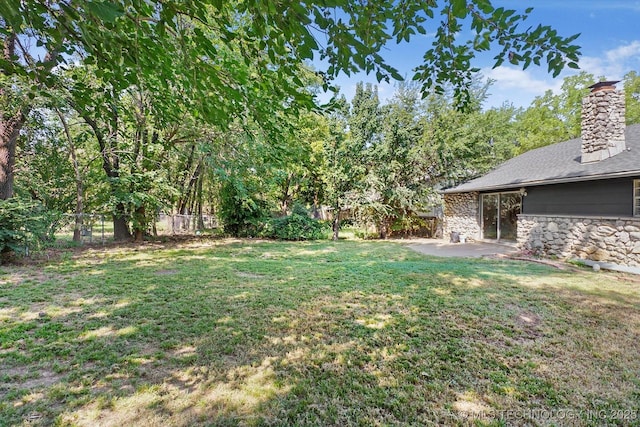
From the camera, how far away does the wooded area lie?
2.11 m

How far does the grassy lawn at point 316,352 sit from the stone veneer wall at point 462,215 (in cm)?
729

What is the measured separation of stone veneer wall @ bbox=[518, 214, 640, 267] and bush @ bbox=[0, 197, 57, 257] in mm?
12539

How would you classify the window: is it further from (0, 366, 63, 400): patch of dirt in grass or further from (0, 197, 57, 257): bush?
(0, 197, 57, 257): bush

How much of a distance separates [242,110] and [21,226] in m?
6.08

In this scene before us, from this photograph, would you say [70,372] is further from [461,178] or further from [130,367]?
[461,178]

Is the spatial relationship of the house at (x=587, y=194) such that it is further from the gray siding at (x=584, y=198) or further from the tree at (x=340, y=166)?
the tree at (x=340, y=166)

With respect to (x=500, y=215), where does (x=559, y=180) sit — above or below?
above

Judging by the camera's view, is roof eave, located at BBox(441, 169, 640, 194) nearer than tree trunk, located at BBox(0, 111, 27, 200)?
Yes

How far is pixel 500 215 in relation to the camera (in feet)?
36.8

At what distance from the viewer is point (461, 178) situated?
44.9 feet

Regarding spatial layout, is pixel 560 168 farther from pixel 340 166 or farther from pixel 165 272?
pixel 165 272

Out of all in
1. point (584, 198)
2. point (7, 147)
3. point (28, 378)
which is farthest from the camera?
point (584, 198)

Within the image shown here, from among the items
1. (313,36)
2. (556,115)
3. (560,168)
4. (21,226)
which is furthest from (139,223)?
(556,115)

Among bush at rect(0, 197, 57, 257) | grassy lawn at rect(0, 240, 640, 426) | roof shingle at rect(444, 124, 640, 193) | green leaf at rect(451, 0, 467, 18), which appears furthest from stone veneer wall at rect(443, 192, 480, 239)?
bush at rect(0, 197, 57, 257)
